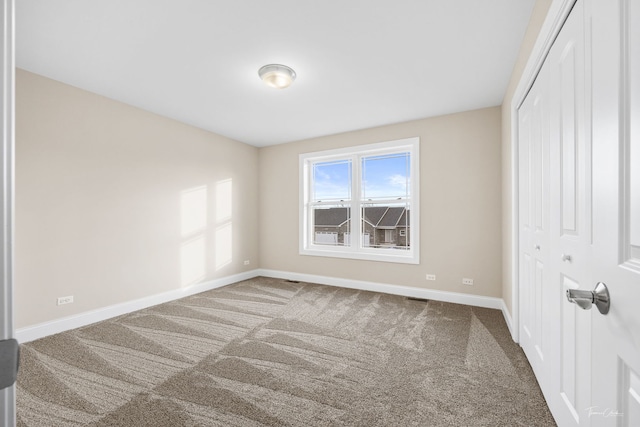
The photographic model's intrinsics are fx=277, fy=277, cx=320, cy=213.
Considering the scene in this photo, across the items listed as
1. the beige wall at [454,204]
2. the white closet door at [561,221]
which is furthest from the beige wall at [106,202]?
the white closet door at [561,221]

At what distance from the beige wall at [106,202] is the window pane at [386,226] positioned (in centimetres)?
239

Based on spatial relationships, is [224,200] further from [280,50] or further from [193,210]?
[280,50]

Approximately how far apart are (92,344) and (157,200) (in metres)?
1.80

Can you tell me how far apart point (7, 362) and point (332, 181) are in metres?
4.59

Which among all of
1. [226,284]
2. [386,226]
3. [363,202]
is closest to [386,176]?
[363,202]

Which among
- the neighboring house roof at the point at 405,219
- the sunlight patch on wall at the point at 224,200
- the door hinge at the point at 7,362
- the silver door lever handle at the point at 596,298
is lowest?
the silver door lever handle at the point at 596,298

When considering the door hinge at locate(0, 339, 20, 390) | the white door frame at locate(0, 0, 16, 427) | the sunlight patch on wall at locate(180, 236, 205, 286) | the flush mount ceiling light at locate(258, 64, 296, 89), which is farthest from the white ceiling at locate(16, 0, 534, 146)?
the door hinge at locate(0, 339, 20, 390)

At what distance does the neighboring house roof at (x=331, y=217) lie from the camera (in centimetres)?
479

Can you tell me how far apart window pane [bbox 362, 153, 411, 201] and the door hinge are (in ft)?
13.8

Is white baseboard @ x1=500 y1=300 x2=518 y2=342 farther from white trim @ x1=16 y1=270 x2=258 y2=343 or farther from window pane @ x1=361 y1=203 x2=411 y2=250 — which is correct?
white trim @ x1=16 y1=270 x2=258 y2=343

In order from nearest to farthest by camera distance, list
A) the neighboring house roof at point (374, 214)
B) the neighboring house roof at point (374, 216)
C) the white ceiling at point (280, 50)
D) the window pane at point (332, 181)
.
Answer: the white ceiling at point (280, 50) → the neighboring house roof at point (374, 216) → the neighboring house roof at point (374, 214) → the window pane at point (332, 181)

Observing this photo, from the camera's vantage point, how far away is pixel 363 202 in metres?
4.57

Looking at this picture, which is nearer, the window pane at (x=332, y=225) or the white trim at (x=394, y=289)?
the white trim at (x=394, y=289)

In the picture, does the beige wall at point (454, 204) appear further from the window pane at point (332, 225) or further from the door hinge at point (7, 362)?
the door hinge at point (7, 362)
